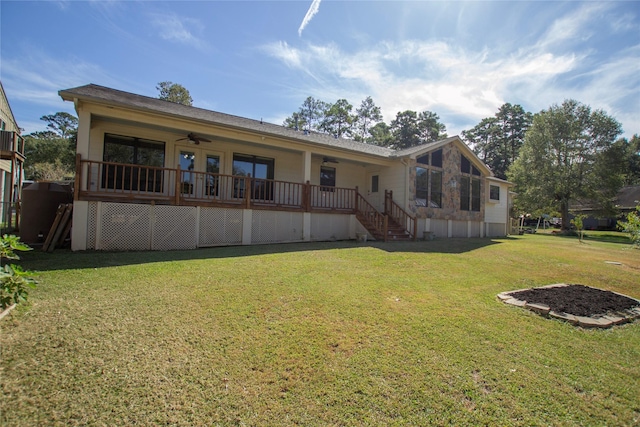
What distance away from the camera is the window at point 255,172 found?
11344 millimetres

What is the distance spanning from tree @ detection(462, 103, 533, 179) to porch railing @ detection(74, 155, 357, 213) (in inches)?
1769

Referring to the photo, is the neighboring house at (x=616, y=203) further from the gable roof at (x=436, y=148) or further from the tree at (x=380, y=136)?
the gable roof at (x=436, y=148)

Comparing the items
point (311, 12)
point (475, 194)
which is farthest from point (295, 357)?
point (475, 194)

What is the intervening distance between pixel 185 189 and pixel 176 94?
2078 centimetres

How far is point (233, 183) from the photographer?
433 inches

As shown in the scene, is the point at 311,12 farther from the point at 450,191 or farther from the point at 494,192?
the point at 494,192

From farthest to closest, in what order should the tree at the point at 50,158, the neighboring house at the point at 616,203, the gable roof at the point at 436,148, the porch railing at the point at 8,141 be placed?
the neighboring house at the point at 616,203 < the tree at the point at 50,158 < the gable roof at the point at 436,148 < the porch railing at the point at 8,141

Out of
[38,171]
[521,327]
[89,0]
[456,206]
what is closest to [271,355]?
[521,327]

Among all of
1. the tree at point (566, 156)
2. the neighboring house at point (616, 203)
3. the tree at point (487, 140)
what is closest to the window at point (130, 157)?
the tree at point (566, 156)

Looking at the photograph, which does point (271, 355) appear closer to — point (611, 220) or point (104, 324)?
point (104, 324)

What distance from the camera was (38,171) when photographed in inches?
1156

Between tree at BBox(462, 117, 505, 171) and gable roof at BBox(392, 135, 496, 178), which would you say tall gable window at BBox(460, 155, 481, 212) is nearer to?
gable roof at BBox(392, 135, 496, 178)

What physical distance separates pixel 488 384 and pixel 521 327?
64.2 inches

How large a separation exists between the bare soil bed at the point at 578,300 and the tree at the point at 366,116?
36535mm
